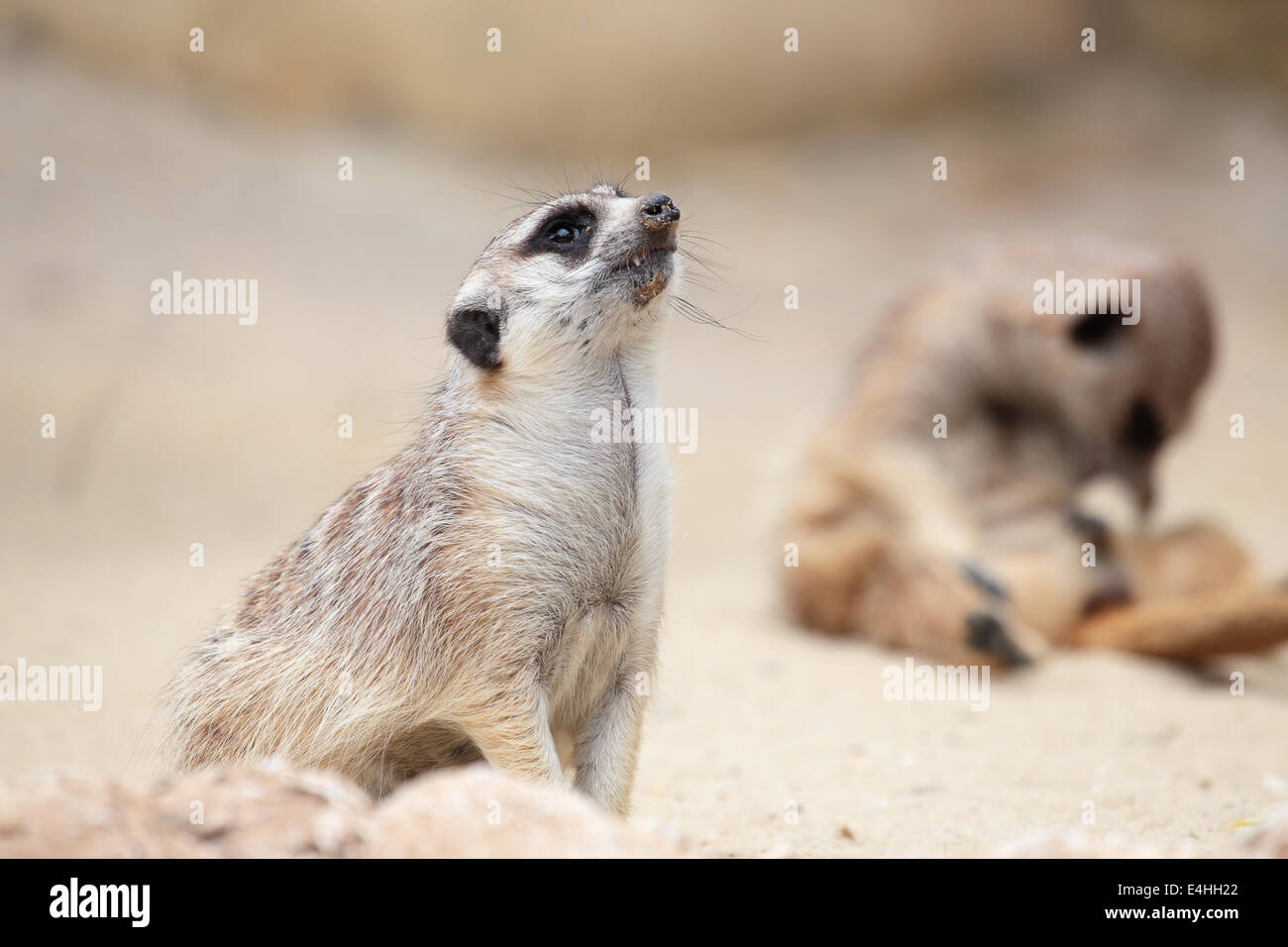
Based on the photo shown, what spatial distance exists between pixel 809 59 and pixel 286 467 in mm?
9897

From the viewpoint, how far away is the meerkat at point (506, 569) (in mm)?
3271

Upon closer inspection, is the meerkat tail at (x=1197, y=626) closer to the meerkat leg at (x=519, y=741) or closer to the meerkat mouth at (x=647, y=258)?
the meerkat mouth at (x=647, y=258)

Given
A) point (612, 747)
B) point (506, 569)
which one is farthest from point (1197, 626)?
Answer: point (506, 569)

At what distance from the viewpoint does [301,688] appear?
351 centimetres

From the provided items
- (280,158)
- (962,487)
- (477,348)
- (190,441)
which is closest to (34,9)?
(280,158)

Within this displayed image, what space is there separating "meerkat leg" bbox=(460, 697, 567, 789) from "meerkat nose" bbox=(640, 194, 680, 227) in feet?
4.53

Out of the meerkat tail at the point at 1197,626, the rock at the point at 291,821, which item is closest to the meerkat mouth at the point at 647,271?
the rock at the point at 291,821

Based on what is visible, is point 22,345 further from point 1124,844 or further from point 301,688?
point 1124,844

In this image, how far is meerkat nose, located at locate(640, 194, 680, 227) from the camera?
140 inches

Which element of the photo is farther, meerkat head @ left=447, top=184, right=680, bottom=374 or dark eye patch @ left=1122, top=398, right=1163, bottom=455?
dark eye patch @ left=1122, top=398, right=1163, bottom=455

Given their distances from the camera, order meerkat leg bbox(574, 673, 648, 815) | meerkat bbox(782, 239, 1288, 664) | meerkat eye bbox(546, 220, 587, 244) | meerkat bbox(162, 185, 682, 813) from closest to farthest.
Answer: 1. meerkat bbox(162, 185, 682, 813)
2. meerkat leg bbox(574, 673, 648, 815)
3. meerkat eye bbox(546, 220, 587, 244)
4. meerkat bbox(782, 239, 1288, 664)

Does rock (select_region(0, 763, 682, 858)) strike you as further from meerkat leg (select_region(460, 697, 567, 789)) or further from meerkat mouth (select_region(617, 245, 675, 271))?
meerkat mouth (select_region(617, 245, 675, 271))

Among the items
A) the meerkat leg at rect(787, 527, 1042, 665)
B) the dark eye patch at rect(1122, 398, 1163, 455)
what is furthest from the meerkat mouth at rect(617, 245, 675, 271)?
the dark eye patch at rect(1122, 398, 1163, 455)

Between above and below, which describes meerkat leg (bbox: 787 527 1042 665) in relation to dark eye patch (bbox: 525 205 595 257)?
below
